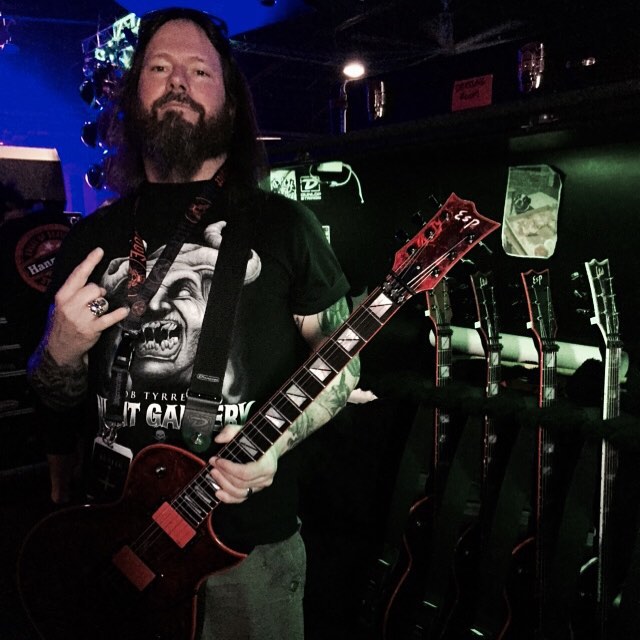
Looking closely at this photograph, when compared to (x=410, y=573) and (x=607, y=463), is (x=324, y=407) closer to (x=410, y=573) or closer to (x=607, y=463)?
(x=607, y=463)

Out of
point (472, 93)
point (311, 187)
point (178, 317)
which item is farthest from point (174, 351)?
point (311, 187)

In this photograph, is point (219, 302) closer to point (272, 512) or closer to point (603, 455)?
point (272, 512)

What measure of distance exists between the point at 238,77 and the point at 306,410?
1033mm

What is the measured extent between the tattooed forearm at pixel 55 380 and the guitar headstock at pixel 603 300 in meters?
1.70

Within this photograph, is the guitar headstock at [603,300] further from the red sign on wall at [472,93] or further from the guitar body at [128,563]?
the guitar body at [128,563]

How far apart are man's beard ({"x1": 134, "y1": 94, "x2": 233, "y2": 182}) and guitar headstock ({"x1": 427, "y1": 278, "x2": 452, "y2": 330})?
1281 mm

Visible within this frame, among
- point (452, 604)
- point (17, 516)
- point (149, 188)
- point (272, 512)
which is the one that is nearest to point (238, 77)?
point (149, 188)

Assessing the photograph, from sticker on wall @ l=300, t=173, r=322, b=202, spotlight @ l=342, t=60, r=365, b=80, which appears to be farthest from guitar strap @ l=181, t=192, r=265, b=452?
spotlight @ l=342, t=60, r=365, b=80

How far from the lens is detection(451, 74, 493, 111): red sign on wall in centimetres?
232

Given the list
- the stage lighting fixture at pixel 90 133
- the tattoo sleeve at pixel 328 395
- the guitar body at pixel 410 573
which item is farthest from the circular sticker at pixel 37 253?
the tattoo sleeve at pixel 328 395

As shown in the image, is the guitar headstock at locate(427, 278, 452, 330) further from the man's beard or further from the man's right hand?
the man's right hand

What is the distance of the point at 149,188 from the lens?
1728mm

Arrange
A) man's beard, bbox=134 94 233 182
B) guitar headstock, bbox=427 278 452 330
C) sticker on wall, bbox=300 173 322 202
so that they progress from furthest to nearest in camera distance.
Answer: sticker on wall, bbox=300 173 322 202 < guitar headstock, bbox=427 278 452 330 < man's beard, bbox=134 94 233 182

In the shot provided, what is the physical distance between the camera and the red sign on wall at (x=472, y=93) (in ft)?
7.62
